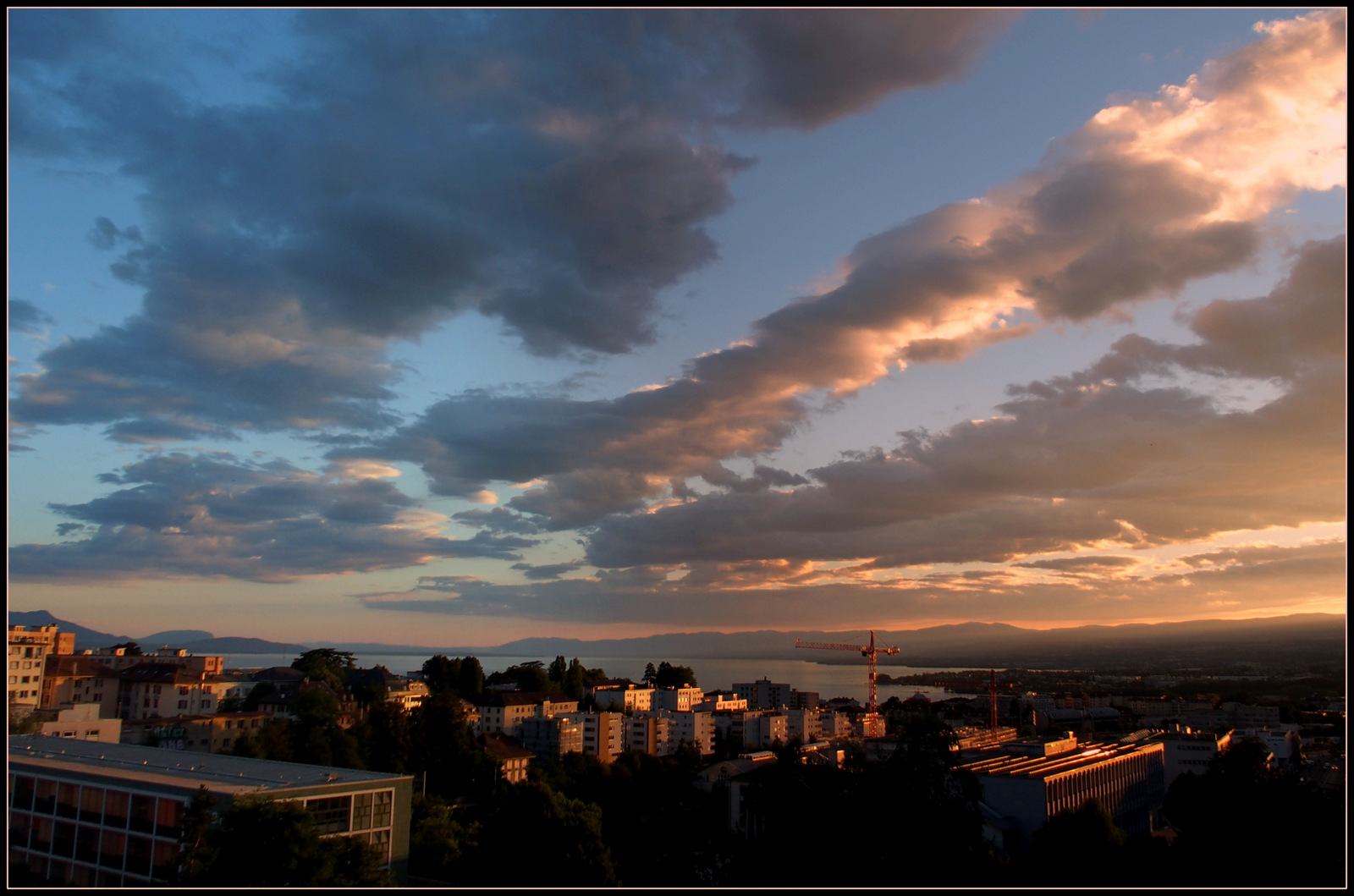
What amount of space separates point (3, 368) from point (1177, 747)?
153 feet

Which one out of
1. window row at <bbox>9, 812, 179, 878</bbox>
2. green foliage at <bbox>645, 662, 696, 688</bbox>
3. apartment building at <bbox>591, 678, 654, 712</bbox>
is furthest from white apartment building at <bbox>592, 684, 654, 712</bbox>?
window row at <bbox>9, 812, 179, 878</bbox>

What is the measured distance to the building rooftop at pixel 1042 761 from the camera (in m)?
25.6

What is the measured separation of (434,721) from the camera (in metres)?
33.2

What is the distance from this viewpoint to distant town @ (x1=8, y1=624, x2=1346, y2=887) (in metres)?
13.3

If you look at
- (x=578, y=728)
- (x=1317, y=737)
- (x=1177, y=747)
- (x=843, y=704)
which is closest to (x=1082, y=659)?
(x=843, y=704)

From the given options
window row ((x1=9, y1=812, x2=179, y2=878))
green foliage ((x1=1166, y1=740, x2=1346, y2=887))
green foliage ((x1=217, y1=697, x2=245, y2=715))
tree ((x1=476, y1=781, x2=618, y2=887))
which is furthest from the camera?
green foliage ((x1=217, y1=697, x2=245, y2=715))

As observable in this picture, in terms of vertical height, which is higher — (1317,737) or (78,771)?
(78,771)

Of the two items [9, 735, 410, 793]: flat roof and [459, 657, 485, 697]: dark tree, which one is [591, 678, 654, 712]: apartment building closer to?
[459, 657, 485, 697]: dark tree

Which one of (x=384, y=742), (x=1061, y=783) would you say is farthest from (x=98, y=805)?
(x=1061, y=783)

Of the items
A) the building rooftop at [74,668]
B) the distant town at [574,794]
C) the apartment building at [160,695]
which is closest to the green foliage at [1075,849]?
the distant town at [574,794]

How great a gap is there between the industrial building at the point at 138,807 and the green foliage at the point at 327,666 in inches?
1294

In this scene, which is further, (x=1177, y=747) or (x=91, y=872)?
(x=1177, y=747)

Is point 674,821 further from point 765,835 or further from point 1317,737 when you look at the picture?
point 1317,737

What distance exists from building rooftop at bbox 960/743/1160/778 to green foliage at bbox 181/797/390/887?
1742cm
